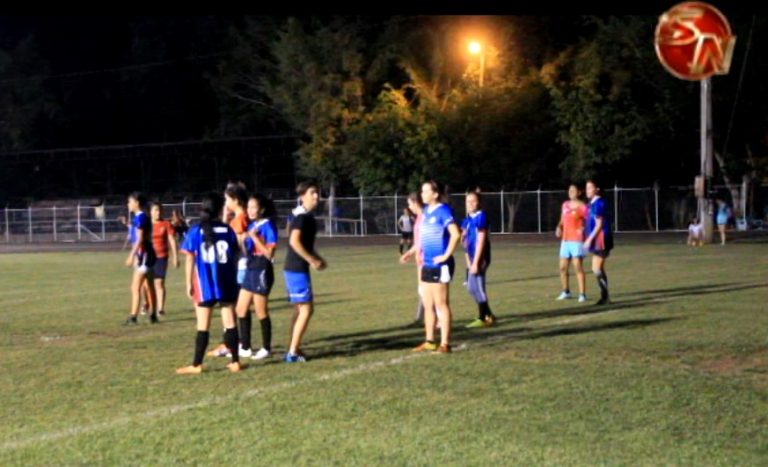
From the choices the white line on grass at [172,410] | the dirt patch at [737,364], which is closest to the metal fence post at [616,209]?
the dirt patch at [737,364]

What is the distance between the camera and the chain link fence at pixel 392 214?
51.1 meters

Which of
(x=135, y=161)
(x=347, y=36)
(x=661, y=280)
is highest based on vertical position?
(x=347, y=36)

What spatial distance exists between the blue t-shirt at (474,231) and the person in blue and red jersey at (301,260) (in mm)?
4026

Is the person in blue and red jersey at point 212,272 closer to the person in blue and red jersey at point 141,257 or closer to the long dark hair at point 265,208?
the long dark hair at point 265,208

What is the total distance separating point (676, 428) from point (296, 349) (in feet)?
14.9

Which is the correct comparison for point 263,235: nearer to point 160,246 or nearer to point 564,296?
point 160,246

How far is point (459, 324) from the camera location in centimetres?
1431

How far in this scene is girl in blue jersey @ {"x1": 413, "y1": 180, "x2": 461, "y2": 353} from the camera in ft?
37.1

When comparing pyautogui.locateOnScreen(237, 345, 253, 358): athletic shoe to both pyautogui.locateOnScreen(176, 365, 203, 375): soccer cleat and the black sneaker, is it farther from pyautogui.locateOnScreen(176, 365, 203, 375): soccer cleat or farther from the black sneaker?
the black sneaker

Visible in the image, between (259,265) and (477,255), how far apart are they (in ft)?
12.6

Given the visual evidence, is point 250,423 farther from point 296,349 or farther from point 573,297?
point 573,297

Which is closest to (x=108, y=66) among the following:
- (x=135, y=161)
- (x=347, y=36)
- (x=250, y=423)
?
(x=135, y=161)

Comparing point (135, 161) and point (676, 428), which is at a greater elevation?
point (135, 161)

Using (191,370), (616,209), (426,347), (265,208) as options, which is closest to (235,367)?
(191,370)
